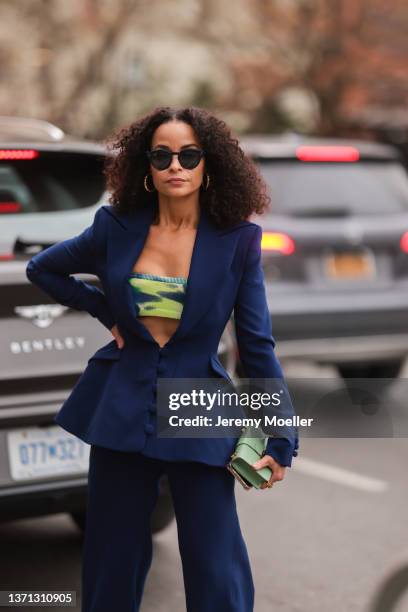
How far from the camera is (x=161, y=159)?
3.12m

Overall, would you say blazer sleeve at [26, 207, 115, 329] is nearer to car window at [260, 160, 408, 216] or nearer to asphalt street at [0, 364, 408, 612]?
asphalt street at [0, 364, 408, 612]

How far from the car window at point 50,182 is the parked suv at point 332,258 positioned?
9.00ft

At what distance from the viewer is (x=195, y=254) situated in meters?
3.08

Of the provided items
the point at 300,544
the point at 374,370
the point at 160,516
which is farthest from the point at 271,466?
the point at 374,370

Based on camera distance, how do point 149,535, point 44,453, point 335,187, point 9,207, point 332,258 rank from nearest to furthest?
1. point 149,535
2. point 44,453
3. point 9,207
4. point 332,258
5. point 335,187

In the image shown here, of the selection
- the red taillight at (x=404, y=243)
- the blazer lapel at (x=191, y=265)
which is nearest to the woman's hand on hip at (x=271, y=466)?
the blazer lapel at (x=191, y=265)

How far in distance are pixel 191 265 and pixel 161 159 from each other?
0.96 ft

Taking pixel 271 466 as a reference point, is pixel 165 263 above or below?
above

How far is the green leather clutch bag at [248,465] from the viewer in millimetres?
3004

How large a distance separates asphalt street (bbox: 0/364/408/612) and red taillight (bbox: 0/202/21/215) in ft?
4.72

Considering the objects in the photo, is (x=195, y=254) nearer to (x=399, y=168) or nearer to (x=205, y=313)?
(x=205, y=313)

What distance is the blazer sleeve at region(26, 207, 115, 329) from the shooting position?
130 inches

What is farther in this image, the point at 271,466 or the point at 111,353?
the point at 111,353

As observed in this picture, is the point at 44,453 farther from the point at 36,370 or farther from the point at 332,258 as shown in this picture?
the point at 332,258
